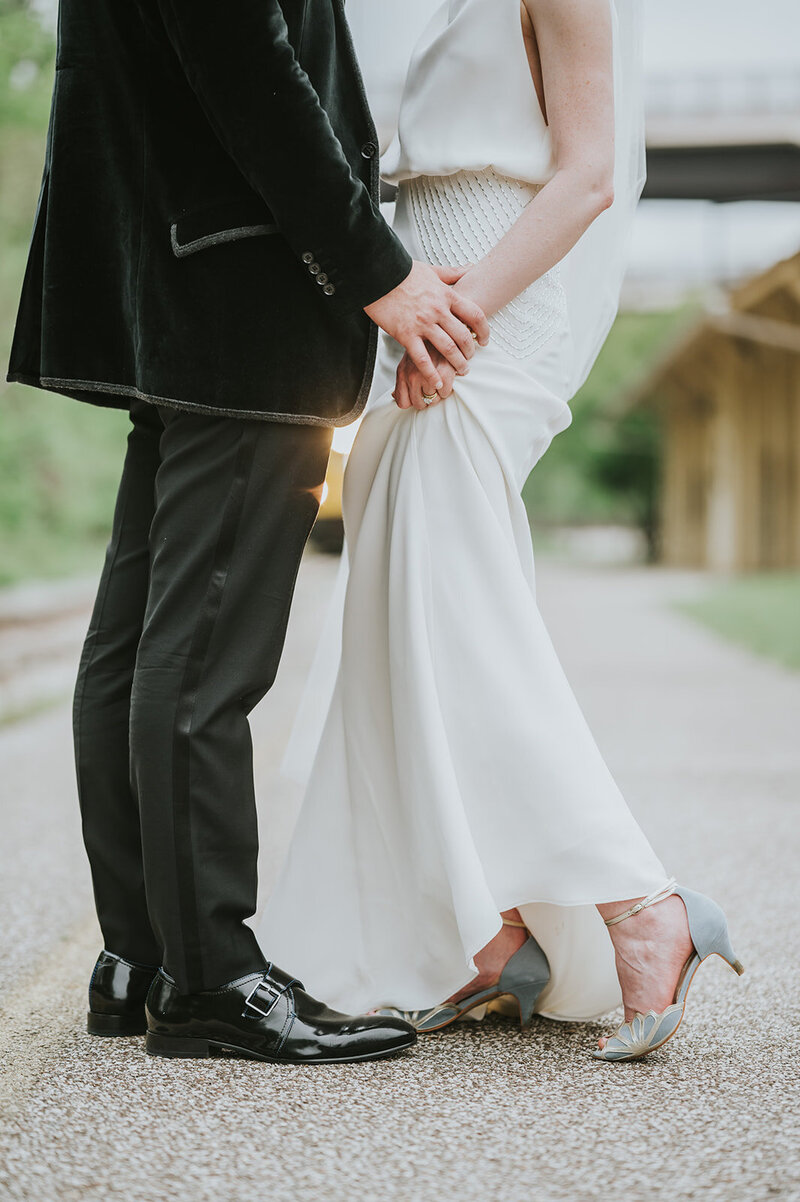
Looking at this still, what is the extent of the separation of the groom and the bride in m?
0.13

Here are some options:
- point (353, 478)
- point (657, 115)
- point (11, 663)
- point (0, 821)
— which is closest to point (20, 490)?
point (11, 663)

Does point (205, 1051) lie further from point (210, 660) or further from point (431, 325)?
point (431, 325)

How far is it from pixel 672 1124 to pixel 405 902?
1.77 ft

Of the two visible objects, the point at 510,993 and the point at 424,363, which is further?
the point at 510,993

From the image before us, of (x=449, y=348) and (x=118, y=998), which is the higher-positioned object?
(x=449, y=348)

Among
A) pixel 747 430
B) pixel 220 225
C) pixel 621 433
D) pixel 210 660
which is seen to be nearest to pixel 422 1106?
pixel 210 660

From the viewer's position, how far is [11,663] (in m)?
7.02

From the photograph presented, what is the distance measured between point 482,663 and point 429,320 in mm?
487

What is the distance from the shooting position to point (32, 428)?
38.7ft

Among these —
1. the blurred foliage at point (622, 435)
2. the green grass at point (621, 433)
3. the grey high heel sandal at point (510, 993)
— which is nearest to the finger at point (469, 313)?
the grey high heel sandal at point (510, 993)

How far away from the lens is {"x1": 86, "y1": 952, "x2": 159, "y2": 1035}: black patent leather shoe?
1.87 metres

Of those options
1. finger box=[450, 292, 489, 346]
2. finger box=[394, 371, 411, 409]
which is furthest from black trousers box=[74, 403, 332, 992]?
finger box=[450, 292, 489, 346]

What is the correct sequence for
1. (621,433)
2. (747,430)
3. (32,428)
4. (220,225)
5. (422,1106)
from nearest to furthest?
(422,1106) → (220,225) → (32,428) → (747,430) → (621,433)

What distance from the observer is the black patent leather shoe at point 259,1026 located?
1.71 metres
